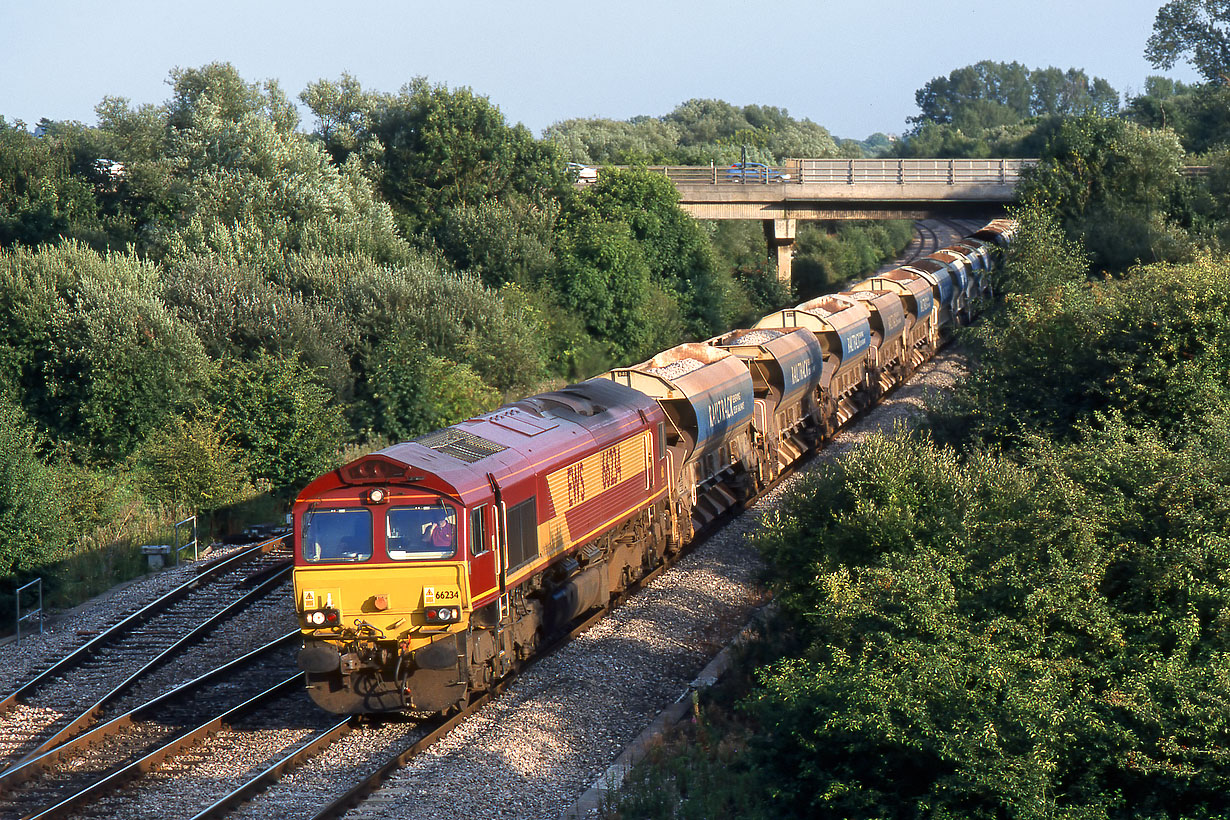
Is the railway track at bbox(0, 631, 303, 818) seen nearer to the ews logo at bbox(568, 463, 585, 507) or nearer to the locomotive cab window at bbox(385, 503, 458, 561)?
the locomotive cab window at bbox(385, 503, 458, 561)

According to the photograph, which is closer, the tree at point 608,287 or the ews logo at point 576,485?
the ews logo at point 576,485

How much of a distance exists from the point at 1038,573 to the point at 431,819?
21.4 feet

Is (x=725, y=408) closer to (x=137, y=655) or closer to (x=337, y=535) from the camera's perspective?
(x=337, y=535)

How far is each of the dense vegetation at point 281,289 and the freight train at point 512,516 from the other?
35.9 feet

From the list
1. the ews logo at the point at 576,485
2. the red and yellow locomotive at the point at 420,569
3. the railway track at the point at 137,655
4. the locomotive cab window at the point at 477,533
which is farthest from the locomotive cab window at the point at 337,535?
the railway track at the point at 137,655

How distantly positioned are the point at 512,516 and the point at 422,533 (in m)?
1.62

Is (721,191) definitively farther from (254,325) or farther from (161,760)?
(161,760)

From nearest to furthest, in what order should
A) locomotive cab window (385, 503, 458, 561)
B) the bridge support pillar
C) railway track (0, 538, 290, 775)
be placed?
locomotive cab window (385, 503, 458, 561) < railway track (0, 538, 290, 775) < the bridge support pillar

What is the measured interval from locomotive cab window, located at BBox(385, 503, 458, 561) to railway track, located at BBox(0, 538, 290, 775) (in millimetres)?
4779

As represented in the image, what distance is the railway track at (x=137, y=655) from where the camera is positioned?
14.6m

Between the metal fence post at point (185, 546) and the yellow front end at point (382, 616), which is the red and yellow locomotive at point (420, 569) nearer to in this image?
the yellow front end at point (382, 616)

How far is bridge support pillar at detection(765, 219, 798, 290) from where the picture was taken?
2045 inches

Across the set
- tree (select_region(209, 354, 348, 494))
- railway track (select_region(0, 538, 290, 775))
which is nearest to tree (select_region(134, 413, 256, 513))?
tree (select_region(209, 354, 348, 494))

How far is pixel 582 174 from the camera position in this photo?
182ft
